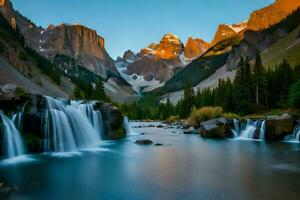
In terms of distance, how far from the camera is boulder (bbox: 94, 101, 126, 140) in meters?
38.8

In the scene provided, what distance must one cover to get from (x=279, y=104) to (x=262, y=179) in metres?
44.2

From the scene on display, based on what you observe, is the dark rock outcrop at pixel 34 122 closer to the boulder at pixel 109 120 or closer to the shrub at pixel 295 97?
the boulder at pixel 109 120

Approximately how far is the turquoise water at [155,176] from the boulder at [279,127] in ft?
40.1

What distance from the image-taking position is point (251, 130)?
3881 cm

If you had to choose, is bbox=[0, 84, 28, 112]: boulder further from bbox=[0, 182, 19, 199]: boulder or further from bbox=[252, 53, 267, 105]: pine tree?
bbox=[252, 53, 267, 105]: pine tree

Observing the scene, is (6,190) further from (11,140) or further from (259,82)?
(259,82)

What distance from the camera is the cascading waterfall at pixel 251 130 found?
3728 cm

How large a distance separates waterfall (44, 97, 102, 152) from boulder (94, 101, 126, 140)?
5357mm

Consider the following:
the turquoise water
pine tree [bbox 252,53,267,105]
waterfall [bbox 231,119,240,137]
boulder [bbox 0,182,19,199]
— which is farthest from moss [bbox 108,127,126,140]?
pine tree [bbox 252,53,267,105]

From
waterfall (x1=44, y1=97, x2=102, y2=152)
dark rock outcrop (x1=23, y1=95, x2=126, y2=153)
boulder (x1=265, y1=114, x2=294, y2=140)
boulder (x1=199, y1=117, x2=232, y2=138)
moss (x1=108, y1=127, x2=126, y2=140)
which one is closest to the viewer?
dark rock outcrop (x1=23, y1=95, x2=126, y2=153)

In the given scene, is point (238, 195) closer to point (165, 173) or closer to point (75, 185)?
point (165, 173)

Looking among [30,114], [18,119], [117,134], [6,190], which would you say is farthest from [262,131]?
[6,190]

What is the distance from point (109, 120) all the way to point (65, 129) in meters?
12.6

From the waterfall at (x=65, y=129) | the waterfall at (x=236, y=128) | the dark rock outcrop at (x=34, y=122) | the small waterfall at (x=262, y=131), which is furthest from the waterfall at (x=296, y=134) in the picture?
the dark rock outcrop at (x=34, y=122)
